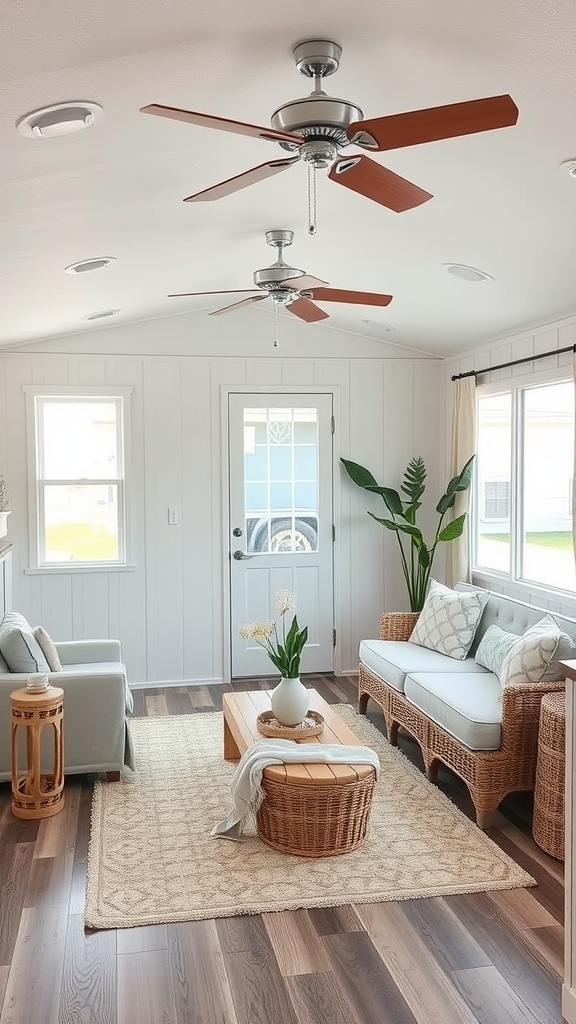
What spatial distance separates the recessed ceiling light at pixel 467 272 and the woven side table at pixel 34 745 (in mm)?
2861

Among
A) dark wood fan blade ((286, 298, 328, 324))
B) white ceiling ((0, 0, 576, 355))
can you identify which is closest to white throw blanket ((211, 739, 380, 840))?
dark wood fan blade ((286, 298, 328, 324))

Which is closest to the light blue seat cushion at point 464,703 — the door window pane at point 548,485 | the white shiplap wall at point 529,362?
the white shiplap wall at point 529,362

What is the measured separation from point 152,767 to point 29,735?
86 centimetres

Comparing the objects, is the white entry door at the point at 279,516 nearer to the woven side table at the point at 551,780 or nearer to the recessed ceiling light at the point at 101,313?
the recessed ceiling light at the point at 101,313

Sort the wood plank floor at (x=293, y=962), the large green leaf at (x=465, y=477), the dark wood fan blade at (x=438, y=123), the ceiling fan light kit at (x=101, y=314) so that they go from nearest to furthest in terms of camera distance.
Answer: the dark wood fan blade at (x=438, y=123), the wood plank floor at (x=293, y=962), the ceiling fan light kit at (x=101, y=314), the large green leaf at (x=465, y=477)

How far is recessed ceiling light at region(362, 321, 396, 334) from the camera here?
5.92m

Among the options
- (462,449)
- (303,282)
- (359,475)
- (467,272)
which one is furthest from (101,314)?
(462,449)

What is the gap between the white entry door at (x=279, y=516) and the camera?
6.27 m

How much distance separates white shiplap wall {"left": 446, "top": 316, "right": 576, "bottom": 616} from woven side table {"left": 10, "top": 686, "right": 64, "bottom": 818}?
2.77 m

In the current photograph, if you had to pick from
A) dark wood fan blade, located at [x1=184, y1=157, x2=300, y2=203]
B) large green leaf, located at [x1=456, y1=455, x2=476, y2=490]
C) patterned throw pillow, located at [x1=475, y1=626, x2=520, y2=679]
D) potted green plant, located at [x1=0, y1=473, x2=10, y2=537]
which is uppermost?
dark wood fan blade, located at [x1=184, y1=157, x2=300, y2=203]

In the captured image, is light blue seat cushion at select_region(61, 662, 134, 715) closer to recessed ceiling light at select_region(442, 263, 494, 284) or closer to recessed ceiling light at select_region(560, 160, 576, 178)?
recessed ceiling light at select_region(442, 263, 494, 284)

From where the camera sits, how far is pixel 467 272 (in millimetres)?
4359

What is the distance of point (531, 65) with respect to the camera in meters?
2.26

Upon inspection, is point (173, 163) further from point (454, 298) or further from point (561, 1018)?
point (561, 1018)
